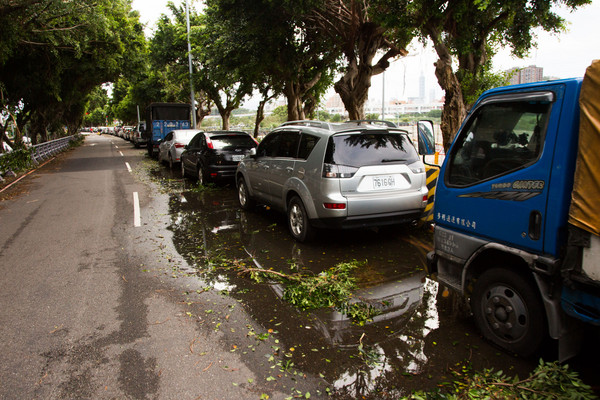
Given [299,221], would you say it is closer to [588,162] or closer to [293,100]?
[588,162]

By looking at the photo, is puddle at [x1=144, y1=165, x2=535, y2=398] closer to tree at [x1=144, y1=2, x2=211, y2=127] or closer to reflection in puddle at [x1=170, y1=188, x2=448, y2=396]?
reflection in puddle at [x1=170, y1=188, x2=448, y2=396]

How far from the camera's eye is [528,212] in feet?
10.1

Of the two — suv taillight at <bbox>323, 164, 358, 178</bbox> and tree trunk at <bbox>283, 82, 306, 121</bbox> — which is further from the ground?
tree trunk at <bbox>283, 82, 306, 121</bbox>

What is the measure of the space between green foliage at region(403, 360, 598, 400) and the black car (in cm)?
926

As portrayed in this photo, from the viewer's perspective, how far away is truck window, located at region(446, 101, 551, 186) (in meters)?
3.10

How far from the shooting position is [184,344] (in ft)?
12.2

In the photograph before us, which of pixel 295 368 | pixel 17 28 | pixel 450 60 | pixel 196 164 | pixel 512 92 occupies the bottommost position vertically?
pixel 295 368

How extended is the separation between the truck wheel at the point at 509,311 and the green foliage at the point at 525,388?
0.84 ft

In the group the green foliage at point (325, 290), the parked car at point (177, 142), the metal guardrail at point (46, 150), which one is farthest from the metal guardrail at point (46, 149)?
the green foliage at point (325, 290)

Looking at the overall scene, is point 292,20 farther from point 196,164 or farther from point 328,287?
point 328,287

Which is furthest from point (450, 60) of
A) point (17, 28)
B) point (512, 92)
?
point (17, 28)

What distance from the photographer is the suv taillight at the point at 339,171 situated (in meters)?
5.81

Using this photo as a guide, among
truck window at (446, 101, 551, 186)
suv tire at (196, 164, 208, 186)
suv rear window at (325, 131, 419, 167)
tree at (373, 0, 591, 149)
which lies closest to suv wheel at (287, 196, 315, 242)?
suv rear window at (325, 131, 419, 167)

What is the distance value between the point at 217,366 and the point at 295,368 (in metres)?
0.64
